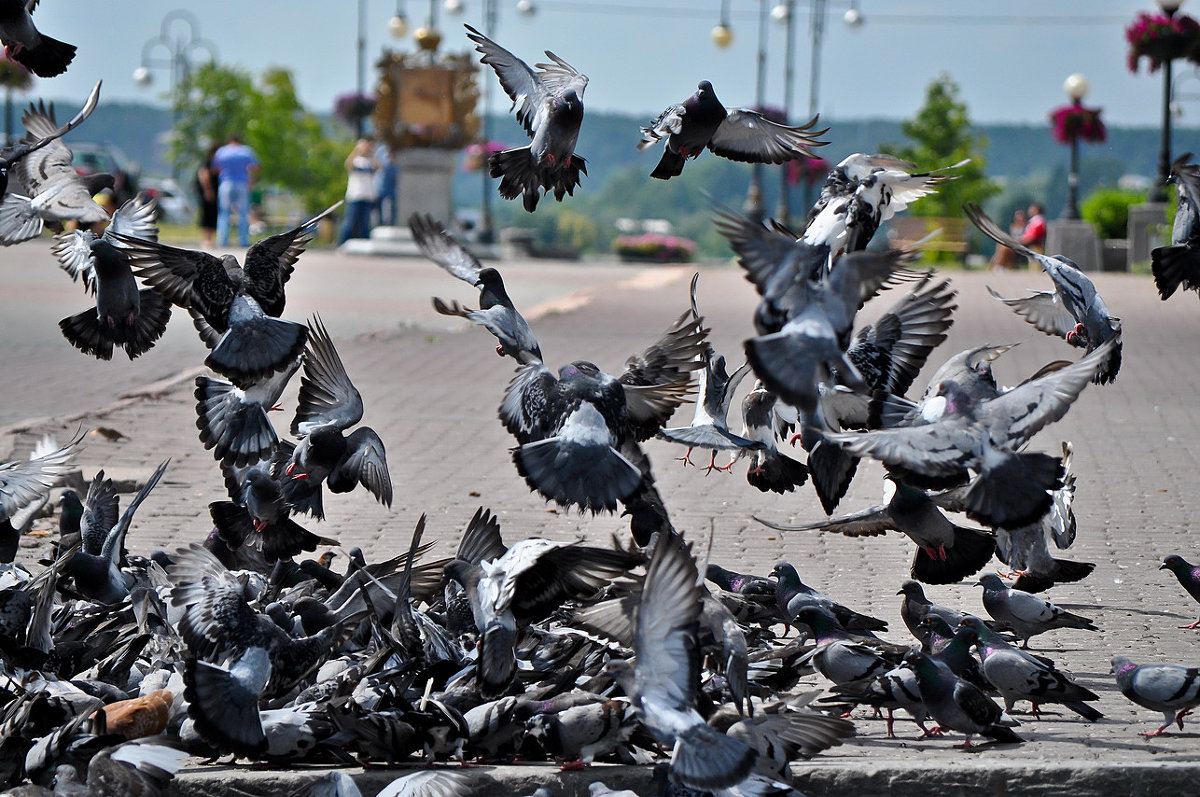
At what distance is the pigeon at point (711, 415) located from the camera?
18.0 feet

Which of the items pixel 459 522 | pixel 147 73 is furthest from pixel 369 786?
pixel 147 73

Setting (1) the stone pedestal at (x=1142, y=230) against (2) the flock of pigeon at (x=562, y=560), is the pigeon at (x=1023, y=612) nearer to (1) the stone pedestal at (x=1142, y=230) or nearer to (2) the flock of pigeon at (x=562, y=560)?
(2) the flock of pigeon at (x=562, y=560)

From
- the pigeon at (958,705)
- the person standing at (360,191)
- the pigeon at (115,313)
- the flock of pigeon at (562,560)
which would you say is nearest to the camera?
the flock of pigeon at (562,560)

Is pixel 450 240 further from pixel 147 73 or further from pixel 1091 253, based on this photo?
pixel 147 73

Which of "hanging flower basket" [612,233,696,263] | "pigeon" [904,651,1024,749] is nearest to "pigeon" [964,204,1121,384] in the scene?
"pigeon" [904,651,1024,749]

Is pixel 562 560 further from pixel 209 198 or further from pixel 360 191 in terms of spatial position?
pixel 209 198

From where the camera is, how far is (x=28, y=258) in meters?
25.5

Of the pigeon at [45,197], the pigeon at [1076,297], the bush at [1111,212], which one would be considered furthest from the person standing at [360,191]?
the pigeon at [1076,297]

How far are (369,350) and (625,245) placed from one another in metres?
25.1

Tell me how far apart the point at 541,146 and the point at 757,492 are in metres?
3.83

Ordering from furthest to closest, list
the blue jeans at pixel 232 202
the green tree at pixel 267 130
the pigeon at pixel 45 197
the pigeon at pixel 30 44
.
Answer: the green tree at pixel 267 130 < the blue jeans at pixel 232 202 < the pigeon at pixel 45 197 < the pigeon at pixel 30 44

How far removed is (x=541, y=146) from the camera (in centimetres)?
535

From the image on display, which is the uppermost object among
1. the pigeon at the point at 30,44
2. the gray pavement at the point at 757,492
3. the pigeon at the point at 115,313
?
the pigeon at the point at 30,44

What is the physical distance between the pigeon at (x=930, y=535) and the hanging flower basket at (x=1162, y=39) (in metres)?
25.0
